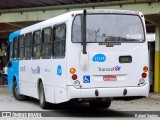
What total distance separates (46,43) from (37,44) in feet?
3.60

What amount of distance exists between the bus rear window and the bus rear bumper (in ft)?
4.37

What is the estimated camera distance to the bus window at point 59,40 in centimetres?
1291

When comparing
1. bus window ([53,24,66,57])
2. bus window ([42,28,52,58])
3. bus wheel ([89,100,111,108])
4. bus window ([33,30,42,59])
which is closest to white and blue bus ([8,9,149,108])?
bus window ([53,24,66,57])

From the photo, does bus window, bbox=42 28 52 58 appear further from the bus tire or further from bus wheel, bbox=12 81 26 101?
bus wheel, bbox=12 81 26 101

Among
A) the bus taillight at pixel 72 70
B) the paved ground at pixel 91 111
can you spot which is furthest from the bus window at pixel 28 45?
the bus taillight at pixel 72 70

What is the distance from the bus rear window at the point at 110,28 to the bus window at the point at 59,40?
483mm

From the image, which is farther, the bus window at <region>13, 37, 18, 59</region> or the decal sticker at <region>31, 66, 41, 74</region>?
the bus window at <region>13, 37, 18, 59</region>

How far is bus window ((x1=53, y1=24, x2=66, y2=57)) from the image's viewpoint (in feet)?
42.3

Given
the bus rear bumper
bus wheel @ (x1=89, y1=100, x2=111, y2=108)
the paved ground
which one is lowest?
the paved ground

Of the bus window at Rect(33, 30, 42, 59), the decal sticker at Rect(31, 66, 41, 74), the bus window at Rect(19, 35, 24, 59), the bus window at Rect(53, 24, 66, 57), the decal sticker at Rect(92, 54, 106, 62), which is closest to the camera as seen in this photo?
the decal sticker at Rect(92, 54, 106, 62)

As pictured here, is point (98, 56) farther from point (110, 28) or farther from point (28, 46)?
point (28, 46)

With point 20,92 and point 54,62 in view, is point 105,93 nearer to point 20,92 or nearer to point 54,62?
point 54,62

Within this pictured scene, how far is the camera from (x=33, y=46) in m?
16.0

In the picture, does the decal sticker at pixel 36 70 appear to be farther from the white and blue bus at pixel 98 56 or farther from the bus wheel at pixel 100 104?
the bus wheel at pixel 100 104
